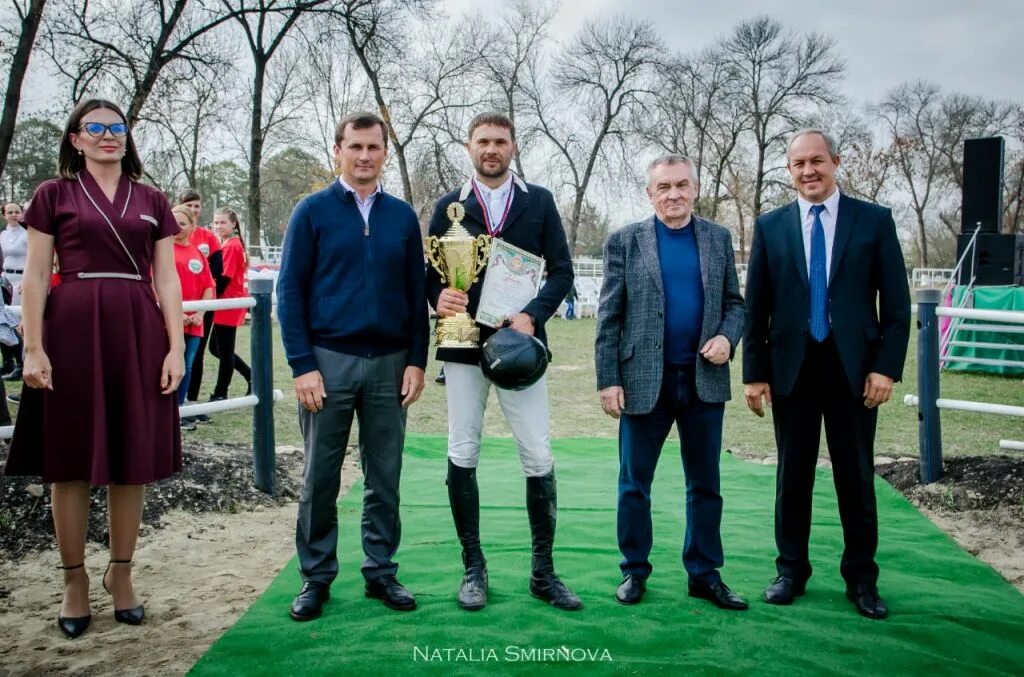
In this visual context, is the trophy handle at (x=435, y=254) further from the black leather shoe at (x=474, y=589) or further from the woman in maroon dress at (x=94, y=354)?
the black leather shoe at (x=474, y=589)

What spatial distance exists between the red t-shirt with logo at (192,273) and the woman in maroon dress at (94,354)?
11.9 ft

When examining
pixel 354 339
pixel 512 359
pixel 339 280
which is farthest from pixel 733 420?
pixel 339 280

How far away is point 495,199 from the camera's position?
10.8ft

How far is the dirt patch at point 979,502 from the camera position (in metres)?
4.06

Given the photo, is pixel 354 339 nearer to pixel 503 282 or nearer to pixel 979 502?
pixel 503 282

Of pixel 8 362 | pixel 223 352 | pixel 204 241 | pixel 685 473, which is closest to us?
pixel 685 473

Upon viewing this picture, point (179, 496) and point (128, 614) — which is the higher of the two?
point (179, 496)

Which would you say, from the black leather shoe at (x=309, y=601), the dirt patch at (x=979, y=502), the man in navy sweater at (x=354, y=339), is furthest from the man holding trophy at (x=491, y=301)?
the dirt patch at (x=979, y=502)

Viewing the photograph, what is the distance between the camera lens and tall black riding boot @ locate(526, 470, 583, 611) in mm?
3295

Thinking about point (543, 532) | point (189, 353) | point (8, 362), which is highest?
point (189, 353)

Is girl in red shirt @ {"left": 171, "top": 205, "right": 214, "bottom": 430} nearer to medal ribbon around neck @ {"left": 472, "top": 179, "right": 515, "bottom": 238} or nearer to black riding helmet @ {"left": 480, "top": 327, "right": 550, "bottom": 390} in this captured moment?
medal ribbon around neck @ {"left": 472, "top": 179, "right": 515, "bottom": 238}

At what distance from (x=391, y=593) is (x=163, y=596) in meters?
1.05

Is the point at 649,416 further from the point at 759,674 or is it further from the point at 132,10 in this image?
the point at 132,10

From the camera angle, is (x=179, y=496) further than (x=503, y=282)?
Yes
